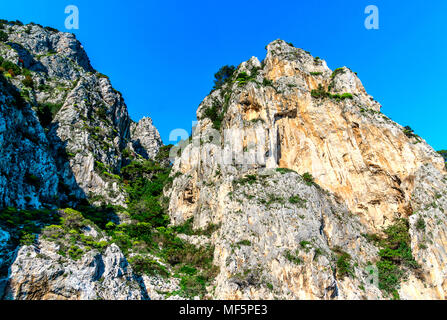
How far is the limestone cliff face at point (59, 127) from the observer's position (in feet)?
101

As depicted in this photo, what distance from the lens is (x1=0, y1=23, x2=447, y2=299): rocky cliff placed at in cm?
2461

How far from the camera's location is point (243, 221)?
30359 millimetres

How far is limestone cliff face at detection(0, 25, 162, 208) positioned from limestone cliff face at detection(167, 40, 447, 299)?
14.1 m

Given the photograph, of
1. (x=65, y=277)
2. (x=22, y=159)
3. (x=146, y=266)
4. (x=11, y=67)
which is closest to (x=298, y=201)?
(x=146, y=266)

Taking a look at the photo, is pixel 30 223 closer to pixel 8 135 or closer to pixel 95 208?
pixel 8 135

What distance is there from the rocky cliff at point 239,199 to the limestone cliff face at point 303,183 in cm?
17

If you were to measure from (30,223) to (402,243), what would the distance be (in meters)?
39.1

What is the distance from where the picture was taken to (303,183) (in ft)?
112

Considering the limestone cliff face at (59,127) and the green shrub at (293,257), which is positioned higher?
the limestone cliff face at (59,127)

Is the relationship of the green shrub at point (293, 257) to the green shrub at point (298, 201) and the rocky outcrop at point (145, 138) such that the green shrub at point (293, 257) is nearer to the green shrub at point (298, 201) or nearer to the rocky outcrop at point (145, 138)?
the green shrub at point (298, 201)

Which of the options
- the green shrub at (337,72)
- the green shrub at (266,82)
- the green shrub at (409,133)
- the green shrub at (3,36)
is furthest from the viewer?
the green shrub at (3,36)

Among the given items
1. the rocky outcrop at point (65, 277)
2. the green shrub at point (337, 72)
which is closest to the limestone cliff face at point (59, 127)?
the rocky outcrop at point (65, 277)

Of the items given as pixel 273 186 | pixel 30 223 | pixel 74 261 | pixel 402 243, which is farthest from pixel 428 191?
pixel 30 223

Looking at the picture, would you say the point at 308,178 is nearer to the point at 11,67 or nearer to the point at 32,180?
the point at 32,180
